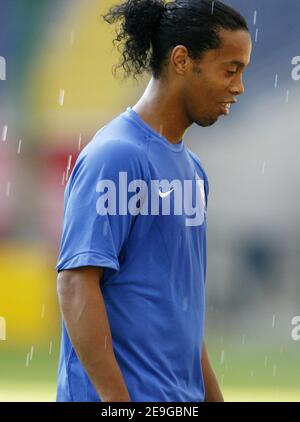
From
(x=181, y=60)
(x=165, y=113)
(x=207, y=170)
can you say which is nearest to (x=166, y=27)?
(x=181, y=60)

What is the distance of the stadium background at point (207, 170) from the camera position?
6.90 metres

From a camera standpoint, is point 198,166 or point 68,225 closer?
point 68,225

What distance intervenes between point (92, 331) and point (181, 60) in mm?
721

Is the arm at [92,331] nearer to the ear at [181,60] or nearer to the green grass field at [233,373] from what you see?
the ear at [181,60]

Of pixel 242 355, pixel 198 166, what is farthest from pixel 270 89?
pixel 198 166

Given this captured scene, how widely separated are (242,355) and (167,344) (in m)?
4.56

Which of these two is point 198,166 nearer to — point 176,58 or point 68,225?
point 176,58

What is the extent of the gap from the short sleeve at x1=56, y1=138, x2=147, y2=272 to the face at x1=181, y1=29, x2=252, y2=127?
0.87ft

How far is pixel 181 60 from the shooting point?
2.57 m

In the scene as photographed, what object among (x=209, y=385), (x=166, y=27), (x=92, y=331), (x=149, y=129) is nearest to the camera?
(x=92, y=331)

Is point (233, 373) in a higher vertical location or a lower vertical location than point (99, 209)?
lower

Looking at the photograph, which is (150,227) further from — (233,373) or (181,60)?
(233,373)

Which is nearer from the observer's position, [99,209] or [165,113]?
[99,209]

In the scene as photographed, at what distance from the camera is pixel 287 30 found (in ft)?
23.4
